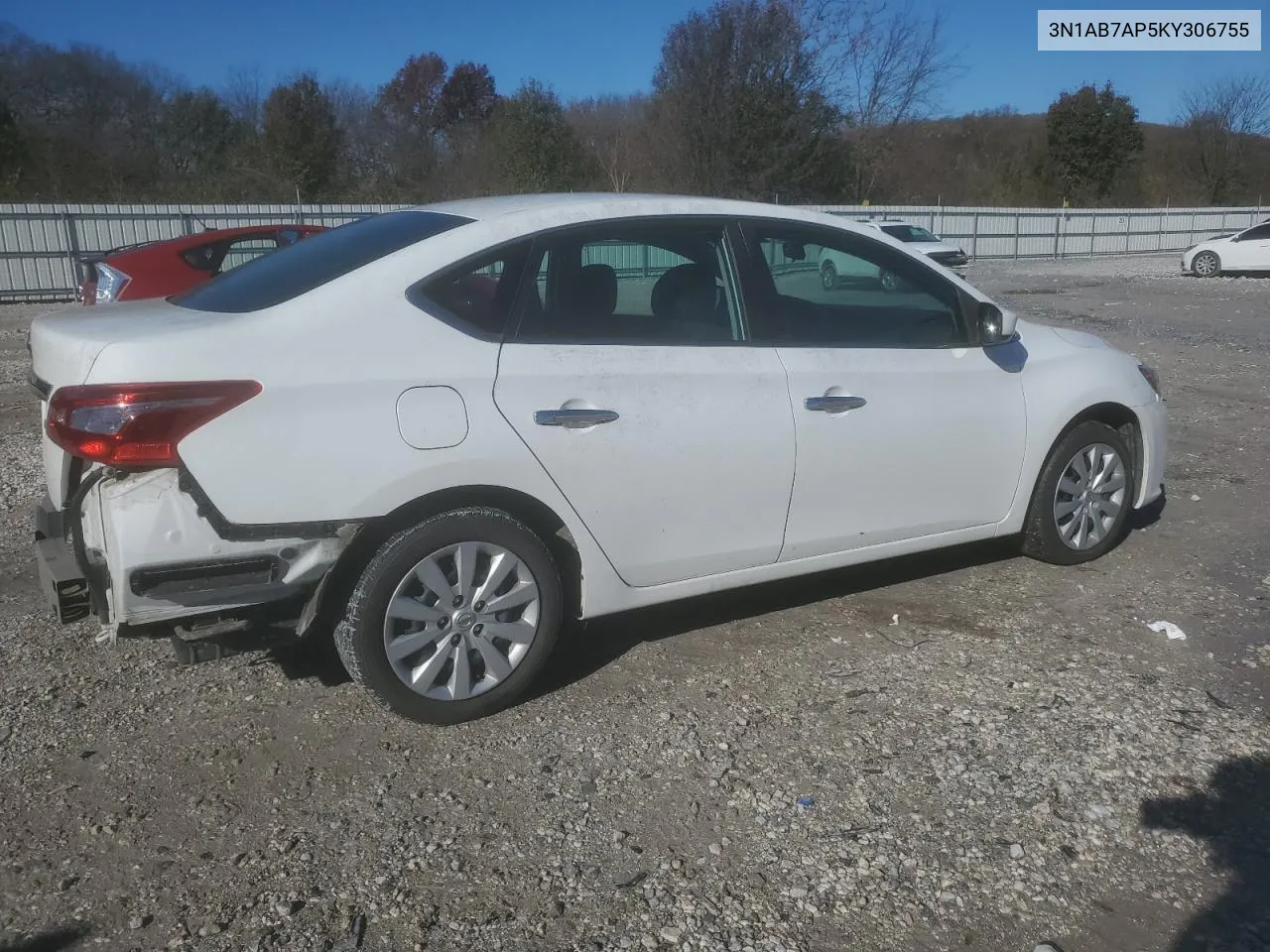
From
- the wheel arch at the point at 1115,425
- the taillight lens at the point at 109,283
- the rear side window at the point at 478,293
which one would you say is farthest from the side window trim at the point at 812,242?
the taillight lens at the point at 109,283

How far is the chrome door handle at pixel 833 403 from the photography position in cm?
414

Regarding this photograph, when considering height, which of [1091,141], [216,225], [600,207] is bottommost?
[600,207]

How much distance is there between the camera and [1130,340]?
1377 cm

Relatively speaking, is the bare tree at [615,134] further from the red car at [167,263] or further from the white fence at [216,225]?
the red car at [167,263]

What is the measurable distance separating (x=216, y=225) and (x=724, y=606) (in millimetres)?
21170

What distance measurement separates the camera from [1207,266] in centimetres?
2530

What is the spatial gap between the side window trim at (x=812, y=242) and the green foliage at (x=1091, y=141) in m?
50.1

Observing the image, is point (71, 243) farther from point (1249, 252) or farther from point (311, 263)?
point (1249, 252)

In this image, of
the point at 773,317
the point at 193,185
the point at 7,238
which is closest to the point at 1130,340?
the point at 773,317

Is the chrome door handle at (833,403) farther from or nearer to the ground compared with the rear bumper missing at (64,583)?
farther from the ground

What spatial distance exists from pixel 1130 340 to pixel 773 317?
1117 cm

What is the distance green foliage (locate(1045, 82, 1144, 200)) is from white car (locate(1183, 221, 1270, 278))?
86.9 feet

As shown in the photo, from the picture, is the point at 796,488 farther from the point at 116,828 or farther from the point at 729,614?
the point at 116,828

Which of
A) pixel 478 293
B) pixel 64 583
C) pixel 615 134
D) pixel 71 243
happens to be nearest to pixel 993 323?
pixel 478 293
